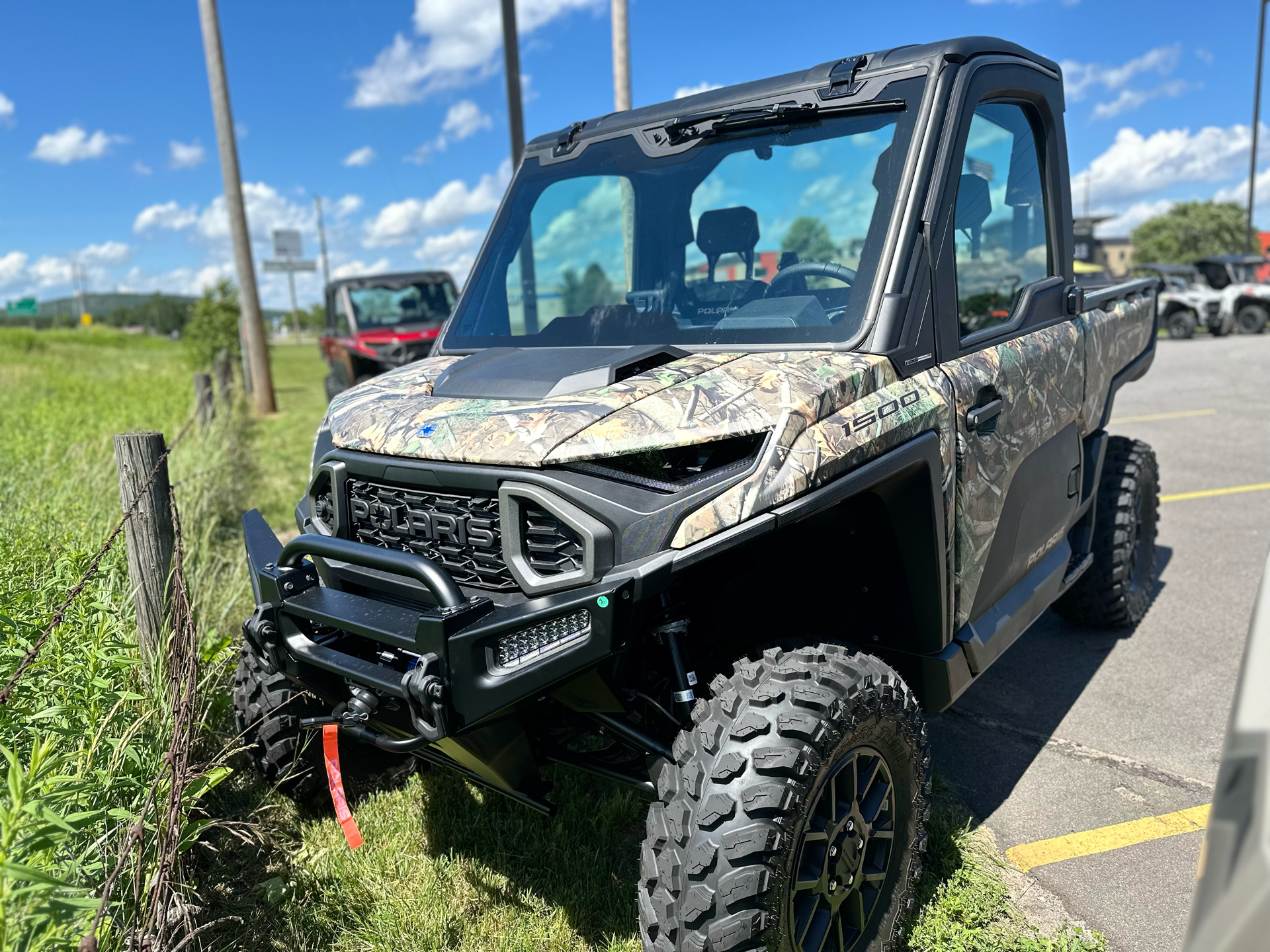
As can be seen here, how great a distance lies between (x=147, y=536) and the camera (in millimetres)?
3211

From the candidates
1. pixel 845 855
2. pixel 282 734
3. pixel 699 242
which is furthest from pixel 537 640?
pixel 699 242

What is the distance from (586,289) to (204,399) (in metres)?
6.30

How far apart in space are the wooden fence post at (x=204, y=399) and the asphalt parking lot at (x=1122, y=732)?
280 inches

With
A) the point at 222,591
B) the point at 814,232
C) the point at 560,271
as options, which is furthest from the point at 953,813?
the point at 222,591

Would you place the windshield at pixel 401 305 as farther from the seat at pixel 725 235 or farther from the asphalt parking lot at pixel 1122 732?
the seat at pixel 725 235

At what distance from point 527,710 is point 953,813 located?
1.51m

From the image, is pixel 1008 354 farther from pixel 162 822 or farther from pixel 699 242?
pixel 162 822

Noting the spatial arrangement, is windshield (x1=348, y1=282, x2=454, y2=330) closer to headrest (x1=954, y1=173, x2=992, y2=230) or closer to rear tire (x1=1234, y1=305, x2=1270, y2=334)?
headrest (x1=954, y1=173, x2=992, y2=230)

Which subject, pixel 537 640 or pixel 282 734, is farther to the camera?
pixel 282 734

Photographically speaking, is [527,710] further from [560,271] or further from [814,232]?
[814,232]

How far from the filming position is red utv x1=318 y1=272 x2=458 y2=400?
48.1ft

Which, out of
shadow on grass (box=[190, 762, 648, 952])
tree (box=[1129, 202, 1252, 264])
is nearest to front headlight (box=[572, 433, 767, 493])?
shadow on grass (box=[190, 762, 648, 952])

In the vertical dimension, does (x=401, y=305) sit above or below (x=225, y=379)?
above

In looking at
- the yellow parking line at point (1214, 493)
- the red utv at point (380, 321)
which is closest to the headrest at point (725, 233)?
the yellow parking line at point (1214, 493)
